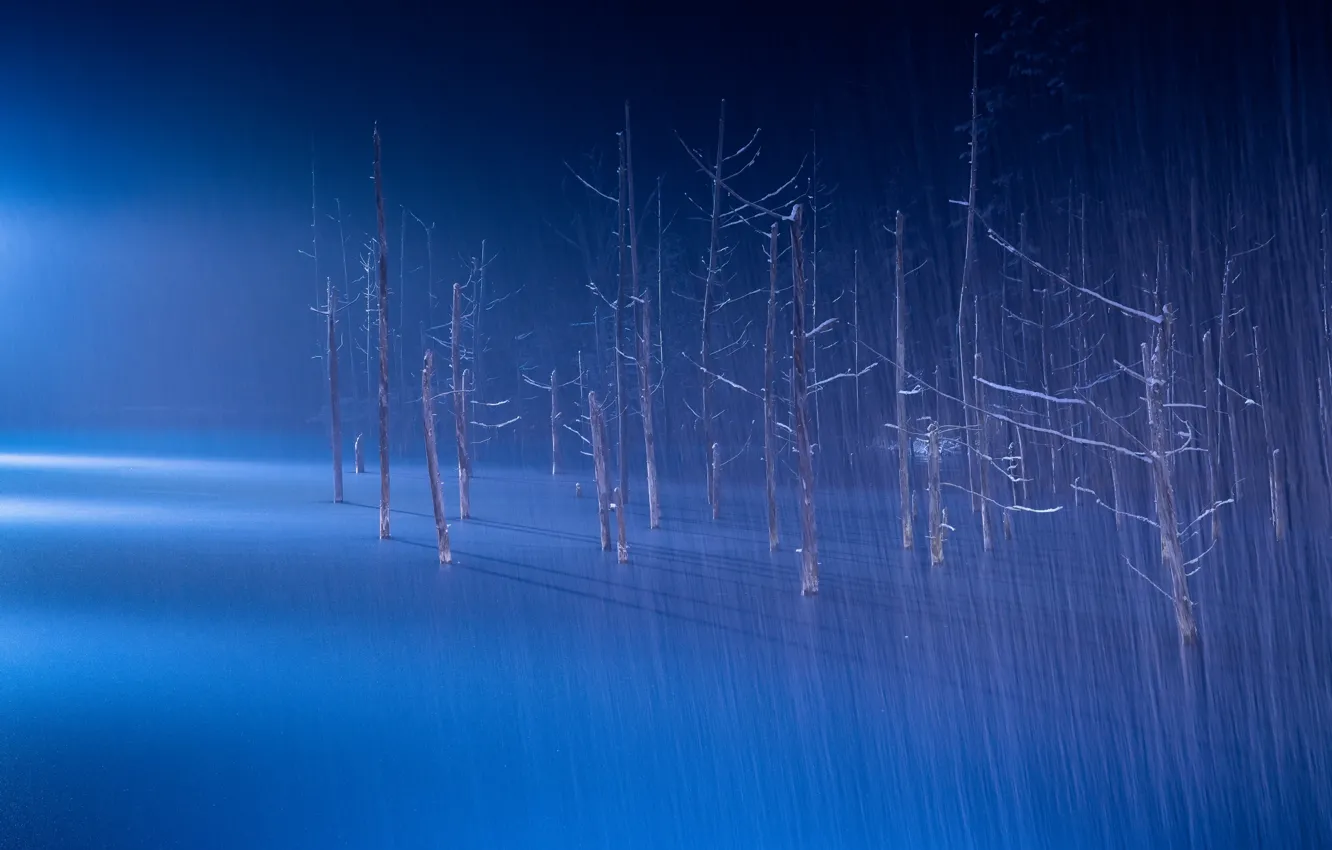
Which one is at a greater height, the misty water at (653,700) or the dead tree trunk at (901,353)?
the dead tree trunk at (901,353)

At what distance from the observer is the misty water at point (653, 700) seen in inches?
214

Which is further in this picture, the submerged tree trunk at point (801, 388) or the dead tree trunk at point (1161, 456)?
the submerged tree trunk at point (801, 388)

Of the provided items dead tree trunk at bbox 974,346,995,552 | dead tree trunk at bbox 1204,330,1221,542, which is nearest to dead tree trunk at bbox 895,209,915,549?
dead tree trunk at bbox 974,346,995,552

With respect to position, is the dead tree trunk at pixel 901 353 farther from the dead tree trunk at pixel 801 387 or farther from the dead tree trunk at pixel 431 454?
the dead tree trunk at pixel 431 454

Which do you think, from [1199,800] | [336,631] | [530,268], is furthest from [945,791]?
[530,268]

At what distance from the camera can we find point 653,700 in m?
7.66

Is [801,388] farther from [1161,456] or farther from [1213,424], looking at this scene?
[1213,424]

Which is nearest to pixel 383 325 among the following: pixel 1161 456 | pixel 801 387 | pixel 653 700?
pixel 801 387

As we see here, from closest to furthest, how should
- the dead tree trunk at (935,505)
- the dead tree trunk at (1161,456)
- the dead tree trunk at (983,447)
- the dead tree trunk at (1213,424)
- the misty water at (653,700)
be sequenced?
1. the misty water at (653,700)
2. the dead tree trunk at (1161,456)
3. the dead tree trunk at (983,447)
4. the dead tree trunk at (935,505)
5. the dead tree trunk at (1213,424)

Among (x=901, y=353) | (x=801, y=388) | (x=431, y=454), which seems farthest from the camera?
(x=901, y=353)

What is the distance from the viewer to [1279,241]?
18828 millimetres

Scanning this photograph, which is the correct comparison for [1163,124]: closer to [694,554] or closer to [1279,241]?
[1279,241]

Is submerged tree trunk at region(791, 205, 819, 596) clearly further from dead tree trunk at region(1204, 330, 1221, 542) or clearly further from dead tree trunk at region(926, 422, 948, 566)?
dead tree trunk at region(1204, 330, 1221, 542)

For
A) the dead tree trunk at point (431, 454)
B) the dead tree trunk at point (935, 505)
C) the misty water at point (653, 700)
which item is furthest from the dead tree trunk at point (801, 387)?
the dead tree trunk at point (431, 454)
